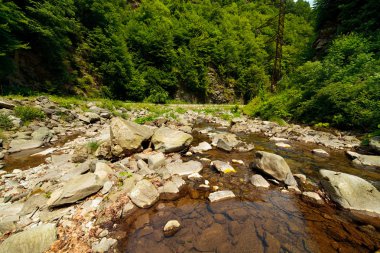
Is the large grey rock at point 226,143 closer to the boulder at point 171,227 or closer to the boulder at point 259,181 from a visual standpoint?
the boulder at point 259,181

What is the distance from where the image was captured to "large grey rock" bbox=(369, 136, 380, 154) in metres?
5.84

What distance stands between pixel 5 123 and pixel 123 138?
6.14 m

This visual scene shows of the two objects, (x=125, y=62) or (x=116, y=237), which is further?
(x=125, y=62)

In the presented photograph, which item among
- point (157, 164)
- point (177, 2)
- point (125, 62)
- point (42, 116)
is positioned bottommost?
point (157, 164)

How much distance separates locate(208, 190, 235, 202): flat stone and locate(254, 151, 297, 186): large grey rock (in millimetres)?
1282

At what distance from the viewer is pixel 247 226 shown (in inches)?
112

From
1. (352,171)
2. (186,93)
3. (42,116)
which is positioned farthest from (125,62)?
(352,171)

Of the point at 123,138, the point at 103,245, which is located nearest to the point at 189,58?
the point at 123,138

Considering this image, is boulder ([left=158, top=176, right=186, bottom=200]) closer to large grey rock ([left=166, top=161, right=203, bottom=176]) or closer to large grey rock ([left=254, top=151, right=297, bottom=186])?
large grey rock ([left=166, top=161, right=203, bottom=176])

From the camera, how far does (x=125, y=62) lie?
22.2m

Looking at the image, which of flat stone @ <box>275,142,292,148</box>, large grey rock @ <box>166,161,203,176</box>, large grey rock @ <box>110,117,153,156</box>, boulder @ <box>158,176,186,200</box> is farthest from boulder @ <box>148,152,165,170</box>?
flat stone @ <box>275,142,292,148</box>

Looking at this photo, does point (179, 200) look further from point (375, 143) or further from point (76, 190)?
point (375, 143)

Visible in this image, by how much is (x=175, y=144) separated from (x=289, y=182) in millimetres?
3382

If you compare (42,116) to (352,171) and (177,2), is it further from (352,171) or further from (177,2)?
(177,2)
